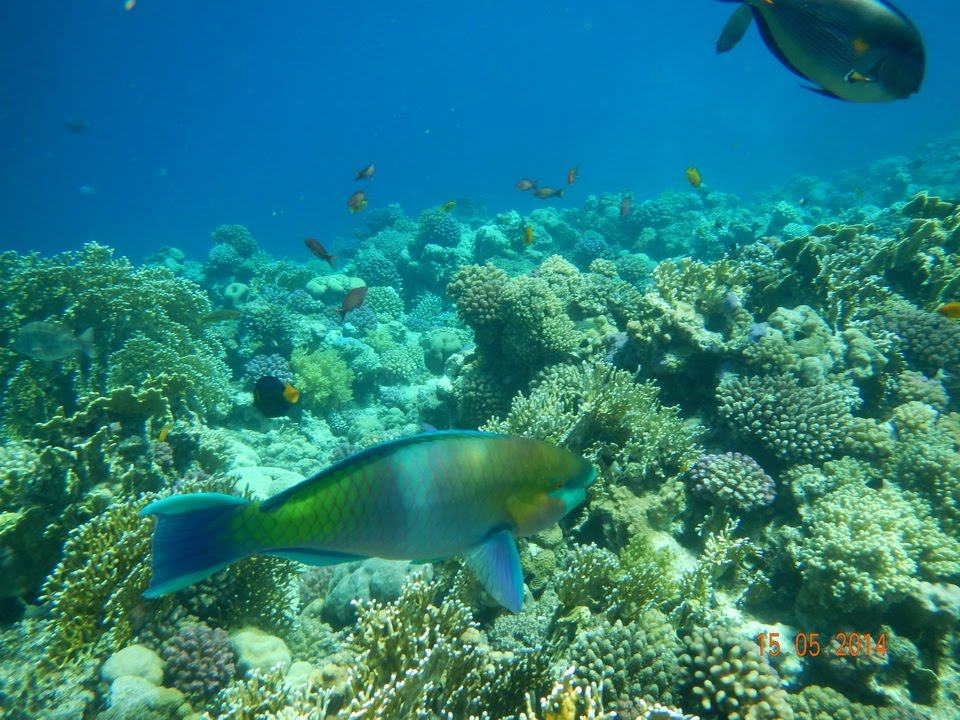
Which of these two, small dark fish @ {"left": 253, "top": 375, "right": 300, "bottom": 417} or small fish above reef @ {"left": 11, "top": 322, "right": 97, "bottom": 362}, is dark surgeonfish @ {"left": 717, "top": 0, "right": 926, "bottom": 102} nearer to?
small dark fish @ {"left": 253, "top": 375, "right": 300, "bottom": 417}

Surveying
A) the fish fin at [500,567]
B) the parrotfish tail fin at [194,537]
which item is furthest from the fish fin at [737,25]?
the parrotfish tail fin at [194,537]

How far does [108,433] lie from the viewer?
16.8ft

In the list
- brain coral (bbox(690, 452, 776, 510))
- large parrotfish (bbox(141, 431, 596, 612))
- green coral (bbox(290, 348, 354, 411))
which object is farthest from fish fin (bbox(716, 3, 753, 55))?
green coral (bbox(290, 348, 354, 411))

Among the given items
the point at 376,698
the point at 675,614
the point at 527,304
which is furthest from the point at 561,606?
the point at 527,304

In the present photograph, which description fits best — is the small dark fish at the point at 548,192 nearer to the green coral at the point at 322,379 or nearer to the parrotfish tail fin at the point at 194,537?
the green coral at the point at 322,379

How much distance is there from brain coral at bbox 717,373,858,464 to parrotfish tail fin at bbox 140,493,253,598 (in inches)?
195

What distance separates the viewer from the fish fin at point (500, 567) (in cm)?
170

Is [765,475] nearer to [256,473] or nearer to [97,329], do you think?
[256,473]

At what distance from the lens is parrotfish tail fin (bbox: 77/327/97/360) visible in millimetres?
6773

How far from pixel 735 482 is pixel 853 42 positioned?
352cm

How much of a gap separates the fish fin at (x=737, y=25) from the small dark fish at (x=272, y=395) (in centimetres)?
542

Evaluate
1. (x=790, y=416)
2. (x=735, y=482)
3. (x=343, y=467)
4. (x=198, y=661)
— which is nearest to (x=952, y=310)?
(x=790, y=416)

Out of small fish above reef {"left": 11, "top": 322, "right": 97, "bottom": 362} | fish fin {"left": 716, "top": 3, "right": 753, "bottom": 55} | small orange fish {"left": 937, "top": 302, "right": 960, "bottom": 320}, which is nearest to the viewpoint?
fish fin {"left": 716, "top": 3, "right": 753, "bottom": 55}

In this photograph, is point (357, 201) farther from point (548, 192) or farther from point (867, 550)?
point (867, 550)
